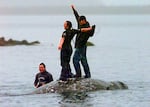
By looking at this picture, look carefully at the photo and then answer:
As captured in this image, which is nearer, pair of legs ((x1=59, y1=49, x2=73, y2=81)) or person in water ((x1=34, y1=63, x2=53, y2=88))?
pair of legs ((x1=59, y1=49, x2=73, y2=81))

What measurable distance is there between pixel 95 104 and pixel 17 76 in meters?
15.5

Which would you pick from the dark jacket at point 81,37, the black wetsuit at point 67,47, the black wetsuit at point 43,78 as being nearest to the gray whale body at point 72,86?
the black wetsuit at point 43,78

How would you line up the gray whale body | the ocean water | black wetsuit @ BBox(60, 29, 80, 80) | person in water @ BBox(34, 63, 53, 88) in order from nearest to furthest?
the ocean water, black wetsuit @ BBox(60, 29, 80, 80), the gray whale body, person in water @ BBox(34, 63, 53, 88)

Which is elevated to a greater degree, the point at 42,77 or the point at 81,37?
the point at 81,37

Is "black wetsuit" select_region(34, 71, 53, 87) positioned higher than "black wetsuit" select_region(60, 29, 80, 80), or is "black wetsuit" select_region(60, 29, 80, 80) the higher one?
"black wetsuit" select_region(60, 29, 80, 80)

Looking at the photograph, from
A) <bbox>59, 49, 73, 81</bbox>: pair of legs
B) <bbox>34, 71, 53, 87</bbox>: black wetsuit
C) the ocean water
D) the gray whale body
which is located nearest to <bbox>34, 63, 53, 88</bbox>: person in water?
<bbox>34, 71, 53, 87</bbox>: black wetsuit

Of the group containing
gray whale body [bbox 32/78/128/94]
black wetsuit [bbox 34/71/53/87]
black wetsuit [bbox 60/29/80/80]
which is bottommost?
gray whale body [bbox 32/78/128/94]

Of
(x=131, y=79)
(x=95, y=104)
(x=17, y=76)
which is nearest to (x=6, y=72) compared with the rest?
(x=17, y=76)

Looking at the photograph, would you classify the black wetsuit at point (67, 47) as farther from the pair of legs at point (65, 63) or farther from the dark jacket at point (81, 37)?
the dark jacket at point (81, 37)

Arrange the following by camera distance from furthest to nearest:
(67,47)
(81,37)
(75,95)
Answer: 1. (81,37)
2. (75,95)
3. (67,47)

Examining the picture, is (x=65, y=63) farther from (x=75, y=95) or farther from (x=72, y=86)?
(x=75, y=95)

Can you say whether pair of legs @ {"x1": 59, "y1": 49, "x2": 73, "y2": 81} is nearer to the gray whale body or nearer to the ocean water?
the gray whale body

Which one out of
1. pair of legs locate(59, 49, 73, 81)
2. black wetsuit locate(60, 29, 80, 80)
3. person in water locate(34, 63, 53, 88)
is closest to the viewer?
black wetsuit locate(60, 29, 80, 80)

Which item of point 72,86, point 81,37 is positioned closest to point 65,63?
point 72,86
